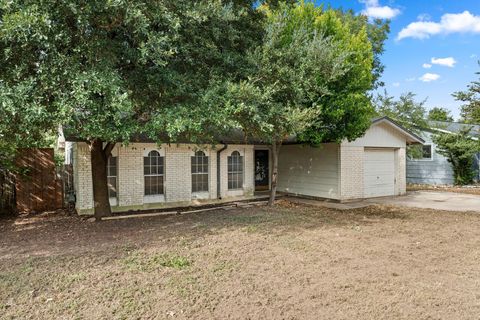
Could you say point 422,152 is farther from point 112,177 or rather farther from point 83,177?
point 83,177

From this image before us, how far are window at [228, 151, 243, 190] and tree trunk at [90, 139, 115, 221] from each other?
5.04m

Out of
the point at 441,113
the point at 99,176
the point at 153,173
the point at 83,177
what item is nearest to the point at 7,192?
the point at 83,177

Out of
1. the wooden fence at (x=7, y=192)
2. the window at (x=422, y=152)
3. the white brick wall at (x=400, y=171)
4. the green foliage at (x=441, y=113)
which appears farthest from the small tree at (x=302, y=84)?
the green foliage at (x=441, y=113)

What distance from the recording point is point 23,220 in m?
9.41

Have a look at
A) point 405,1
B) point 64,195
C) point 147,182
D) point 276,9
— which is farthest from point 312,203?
point 405,1

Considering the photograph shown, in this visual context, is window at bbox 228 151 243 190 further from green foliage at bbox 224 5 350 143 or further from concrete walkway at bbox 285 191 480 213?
green foliage at bbox 224 5 350 143

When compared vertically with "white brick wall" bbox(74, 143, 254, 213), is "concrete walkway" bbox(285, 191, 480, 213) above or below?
below

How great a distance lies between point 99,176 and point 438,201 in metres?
11.8

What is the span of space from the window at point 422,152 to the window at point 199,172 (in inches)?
535

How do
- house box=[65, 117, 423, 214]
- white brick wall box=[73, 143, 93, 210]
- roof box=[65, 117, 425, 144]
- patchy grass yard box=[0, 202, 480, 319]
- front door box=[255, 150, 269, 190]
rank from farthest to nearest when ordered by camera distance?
front door box=[255, 150, 269, 190] < house box=[65, 117, 423, 214] < roof box=[65, 117, 425, 144] < white brick wall box=[73, 143, 93, 210] < patchy grass yard box=[0, 202, 480, 319]

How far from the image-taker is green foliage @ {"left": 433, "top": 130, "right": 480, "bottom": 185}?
17.3m

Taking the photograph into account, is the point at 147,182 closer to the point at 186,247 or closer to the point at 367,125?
the point at 186,247

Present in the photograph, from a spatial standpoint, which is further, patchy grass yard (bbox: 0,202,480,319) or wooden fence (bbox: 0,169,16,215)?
wooden fence (bbox: 0,169,16,215)

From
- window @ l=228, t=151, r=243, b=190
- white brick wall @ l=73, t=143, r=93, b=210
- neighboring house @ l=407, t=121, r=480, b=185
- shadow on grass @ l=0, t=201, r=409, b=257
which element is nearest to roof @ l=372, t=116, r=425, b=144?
shadow on grass @ l=0, t=201, r=409, b=257
